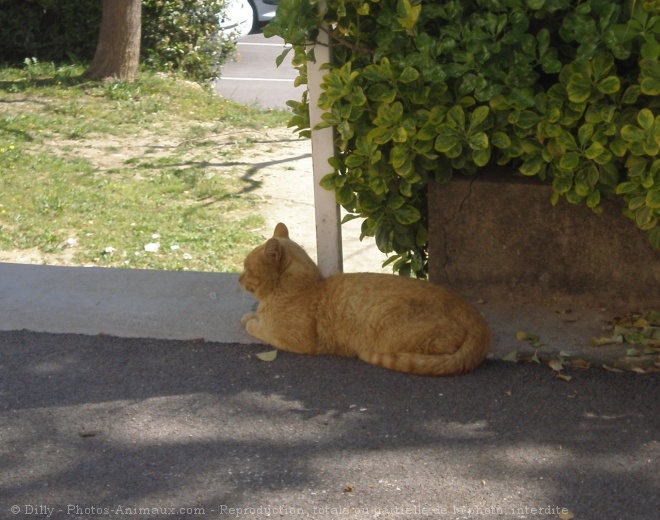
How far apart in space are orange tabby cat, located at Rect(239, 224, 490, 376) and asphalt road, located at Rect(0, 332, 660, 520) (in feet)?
0.28

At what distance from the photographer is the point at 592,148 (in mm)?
4160

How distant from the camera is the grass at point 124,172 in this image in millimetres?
7391

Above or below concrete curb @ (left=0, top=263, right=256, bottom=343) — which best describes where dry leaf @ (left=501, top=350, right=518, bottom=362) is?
below

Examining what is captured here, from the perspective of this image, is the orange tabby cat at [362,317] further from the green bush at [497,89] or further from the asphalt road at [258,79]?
the asphalt road at [258,79]

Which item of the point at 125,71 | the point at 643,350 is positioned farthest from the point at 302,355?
the point at 125,71

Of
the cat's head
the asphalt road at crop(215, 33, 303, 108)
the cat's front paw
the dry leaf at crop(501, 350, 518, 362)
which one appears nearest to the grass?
the asphalt road at crop(215, 33, 303, 108)

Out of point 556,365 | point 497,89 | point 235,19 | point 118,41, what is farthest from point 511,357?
point 235,19

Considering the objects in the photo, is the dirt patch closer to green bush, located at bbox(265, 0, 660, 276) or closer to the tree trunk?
the tree trunk

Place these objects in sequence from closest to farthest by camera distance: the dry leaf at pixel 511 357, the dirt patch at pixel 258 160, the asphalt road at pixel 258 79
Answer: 1. the dry leaf at pixel 511 357
2. the dirt patch at pixel 258 160
3. the asphalt road at pixel 258 79

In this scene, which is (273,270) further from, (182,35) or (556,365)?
(182,35)

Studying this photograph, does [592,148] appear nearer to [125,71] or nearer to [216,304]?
[216,304]

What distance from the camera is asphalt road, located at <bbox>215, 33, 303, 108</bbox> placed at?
14.2 meters

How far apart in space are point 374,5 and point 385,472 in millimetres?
2385

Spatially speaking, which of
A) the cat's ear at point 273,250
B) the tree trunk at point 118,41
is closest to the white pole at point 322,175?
the cat's ear at point 273,250
